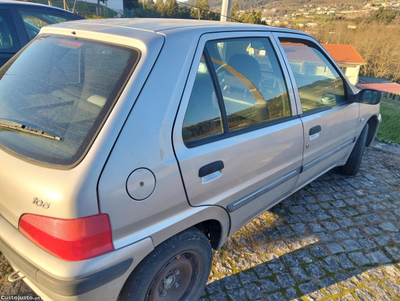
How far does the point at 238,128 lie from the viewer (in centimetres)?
192

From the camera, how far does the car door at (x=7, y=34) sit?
3877 mm

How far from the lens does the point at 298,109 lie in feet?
7.89

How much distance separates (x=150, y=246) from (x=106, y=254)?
0.24 metres

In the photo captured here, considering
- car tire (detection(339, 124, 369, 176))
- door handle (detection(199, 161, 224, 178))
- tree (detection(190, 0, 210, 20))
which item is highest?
tree (detection(190, 0, 210, 20))

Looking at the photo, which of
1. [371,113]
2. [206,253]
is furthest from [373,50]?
[206,253]

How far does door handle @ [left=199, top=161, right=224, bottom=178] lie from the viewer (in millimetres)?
1617

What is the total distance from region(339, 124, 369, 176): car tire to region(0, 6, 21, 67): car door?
4869mm

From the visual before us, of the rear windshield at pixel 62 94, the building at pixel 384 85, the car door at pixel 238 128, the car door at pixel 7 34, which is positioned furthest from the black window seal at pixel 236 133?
the building at pixel 384 85

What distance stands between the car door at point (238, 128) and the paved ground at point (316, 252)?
473 millimetres

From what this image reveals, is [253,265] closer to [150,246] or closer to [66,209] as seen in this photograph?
[150,246]

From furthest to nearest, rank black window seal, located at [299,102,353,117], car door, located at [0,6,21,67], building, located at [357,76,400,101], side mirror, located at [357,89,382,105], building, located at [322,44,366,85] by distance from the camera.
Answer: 1. building, located at [322,44,366,85]
2. building, located at [357,76,400,101]
3. car door, located at [0,6,21,67]
4. side mirror, located at [357,89,382,105]
5. black window seal, located at [299,102,353,117]

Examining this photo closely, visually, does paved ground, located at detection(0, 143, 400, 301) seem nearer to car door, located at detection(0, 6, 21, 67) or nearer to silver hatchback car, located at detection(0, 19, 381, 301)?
silver hatchback car, located at detection(0, 19, 381, 301)

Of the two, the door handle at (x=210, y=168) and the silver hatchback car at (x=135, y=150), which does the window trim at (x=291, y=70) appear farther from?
the door handle at (x=210, y=168)

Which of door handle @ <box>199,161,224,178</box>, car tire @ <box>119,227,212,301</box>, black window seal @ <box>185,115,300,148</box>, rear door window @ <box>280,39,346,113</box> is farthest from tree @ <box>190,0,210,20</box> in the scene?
car tire @ <box>119,227,212,301</box>
